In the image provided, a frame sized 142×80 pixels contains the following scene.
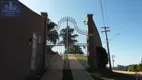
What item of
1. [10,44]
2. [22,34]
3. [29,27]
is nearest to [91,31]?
[29,27]

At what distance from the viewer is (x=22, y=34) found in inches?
413

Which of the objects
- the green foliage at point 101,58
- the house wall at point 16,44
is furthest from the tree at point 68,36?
the house wall at point 16,44

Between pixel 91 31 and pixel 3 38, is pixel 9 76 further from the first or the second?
pixel 91 31

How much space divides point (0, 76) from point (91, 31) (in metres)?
10.4

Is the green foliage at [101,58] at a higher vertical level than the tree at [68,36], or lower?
lower

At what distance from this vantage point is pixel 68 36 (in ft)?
53.5

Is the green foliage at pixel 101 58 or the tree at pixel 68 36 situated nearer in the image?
the tree at pixel 68 36

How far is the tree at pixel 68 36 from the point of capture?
16.2 meters

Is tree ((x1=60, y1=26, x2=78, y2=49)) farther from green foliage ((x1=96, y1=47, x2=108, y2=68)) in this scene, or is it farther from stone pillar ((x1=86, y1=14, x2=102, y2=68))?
green foliage ((x1=96, y1=47, x2=108, y2=68))

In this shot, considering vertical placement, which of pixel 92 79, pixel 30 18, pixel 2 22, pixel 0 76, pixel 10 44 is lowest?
pixel 92 79

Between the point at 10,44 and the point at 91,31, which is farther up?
the point at 91,31

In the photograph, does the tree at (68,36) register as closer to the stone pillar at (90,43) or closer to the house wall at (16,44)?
the stone pillar at (90,43)

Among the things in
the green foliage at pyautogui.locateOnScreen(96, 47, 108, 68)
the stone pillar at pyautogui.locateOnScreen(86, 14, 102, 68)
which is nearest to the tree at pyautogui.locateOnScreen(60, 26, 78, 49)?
the stone pillar at pyautogui.locateOnScreen(86, 14, 102, 68)

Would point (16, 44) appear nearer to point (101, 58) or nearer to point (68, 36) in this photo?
point (68, 36)
